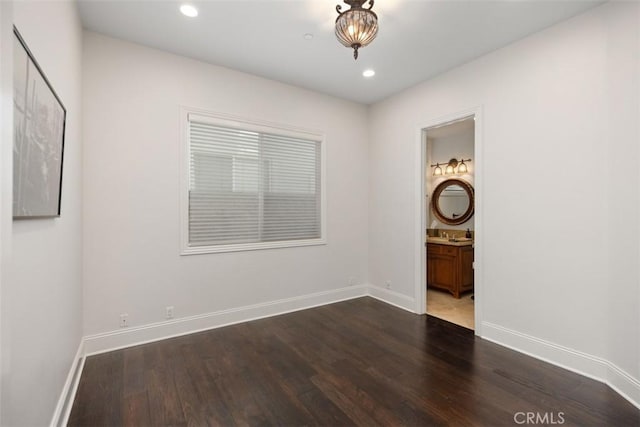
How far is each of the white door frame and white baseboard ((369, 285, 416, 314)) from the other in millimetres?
110

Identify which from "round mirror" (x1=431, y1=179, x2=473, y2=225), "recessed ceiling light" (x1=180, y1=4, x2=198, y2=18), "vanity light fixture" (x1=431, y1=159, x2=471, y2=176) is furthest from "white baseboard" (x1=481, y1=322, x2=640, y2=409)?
"recessed ceiling light" (x1=180, y1=4, x2=198, y2=18)

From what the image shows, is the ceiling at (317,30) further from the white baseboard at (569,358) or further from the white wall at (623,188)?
the white baseboard at (569,358)

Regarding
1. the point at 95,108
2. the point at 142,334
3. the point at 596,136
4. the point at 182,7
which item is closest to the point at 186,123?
the point at 95,108

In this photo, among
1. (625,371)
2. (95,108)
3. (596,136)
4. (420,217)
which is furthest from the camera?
(420,217)

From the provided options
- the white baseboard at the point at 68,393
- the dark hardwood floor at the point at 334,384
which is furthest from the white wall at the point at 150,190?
the dark hardwood floor at the point at 334,384

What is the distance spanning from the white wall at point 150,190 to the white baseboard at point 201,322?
68 millimetres

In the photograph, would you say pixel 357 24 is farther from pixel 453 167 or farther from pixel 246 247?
pixel 453 167

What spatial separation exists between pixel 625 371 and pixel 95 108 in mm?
4876

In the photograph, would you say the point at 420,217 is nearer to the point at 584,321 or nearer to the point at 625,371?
the point at 584,321

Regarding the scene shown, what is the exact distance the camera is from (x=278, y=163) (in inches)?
152

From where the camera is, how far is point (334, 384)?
2266 mm

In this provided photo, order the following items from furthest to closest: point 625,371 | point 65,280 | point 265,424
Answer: point 625,371, point 65,280, point 265,424

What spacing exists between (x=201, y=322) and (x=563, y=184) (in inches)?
150

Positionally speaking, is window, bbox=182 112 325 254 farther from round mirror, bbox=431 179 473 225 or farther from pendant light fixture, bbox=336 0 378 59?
round mirror, bbox=431 179 473 225
